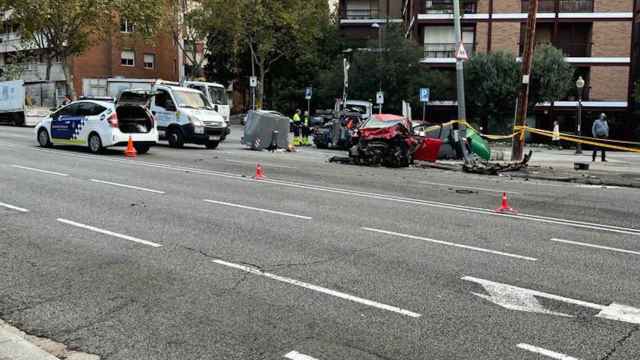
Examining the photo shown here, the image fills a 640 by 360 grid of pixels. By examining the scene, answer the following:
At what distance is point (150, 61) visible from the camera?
62000mm

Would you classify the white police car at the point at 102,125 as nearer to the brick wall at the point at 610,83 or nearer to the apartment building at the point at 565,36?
the apartment building at the point at 565,36

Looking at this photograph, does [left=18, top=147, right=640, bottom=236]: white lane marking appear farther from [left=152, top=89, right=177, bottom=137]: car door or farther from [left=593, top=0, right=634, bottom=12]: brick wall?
[left=593, top=0, right=634, bottom=12]: brick wall

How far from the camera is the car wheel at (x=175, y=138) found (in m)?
23.6

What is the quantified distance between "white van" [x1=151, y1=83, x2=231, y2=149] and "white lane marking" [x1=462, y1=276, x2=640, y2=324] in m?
18.1

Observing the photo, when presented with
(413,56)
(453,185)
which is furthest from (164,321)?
(413,56)

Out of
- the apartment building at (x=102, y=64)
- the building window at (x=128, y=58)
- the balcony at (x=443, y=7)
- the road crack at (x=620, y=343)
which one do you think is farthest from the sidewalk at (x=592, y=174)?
the building window at (x=128, y=58)

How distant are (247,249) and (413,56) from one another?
38.0 metres

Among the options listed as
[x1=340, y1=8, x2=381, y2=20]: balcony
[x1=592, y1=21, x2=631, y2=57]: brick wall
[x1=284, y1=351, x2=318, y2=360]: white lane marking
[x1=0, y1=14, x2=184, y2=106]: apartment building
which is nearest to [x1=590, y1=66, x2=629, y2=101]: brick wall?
[x1=592, y1=21, x2=631, y2=57]: brick wall

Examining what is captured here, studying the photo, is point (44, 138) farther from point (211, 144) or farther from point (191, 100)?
point (211, 144)

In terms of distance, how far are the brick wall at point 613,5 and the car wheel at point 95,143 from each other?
40449mm

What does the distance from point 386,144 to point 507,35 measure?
33.1 metres

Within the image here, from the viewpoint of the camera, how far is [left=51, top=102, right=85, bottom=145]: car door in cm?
1989

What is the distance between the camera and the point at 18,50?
213 ft

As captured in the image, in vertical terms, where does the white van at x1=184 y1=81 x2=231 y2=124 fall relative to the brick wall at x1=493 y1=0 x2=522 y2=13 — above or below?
below
